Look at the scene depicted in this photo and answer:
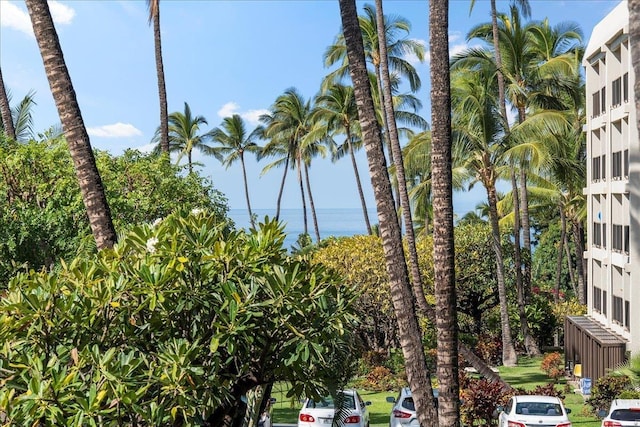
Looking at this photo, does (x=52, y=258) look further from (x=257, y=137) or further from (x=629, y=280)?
(x=257, y=137)

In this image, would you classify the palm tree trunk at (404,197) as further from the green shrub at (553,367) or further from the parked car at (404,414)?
the green shrub at (553,367)

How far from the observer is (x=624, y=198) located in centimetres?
2861

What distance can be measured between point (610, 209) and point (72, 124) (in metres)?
23.6

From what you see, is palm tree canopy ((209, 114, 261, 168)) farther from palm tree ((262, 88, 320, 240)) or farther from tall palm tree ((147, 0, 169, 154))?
tall palm tree ((147, 0, 169, 154))

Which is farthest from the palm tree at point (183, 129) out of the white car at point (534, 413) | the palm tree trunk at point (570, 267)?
the white car at point (534, 413)

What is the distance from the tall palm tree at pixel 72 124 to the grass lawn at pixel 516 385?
6639 millimetres

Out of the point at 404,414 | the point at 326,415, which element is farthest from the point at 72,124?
the point at 404,414

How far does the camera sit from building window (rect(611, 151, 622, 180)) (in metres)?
29.1

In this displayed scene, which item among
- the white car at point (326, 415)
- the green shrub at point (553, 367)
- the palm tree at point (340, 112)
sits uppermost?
the palm tree at point (340, 112)

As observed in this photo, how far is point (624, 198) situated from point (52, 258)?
1919cm

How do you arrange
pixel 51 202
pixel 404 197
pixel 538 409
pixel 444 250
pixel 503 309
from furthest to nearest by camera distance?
pixel 503 309
pixel 404 197
pixel 51 202
pixel 538 409
pixel 444 250

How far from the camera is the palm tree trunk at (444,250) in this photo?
37.0 ft

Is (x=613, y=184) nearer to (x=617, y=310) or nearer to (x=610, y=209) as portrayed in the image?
(x=610, y=209)

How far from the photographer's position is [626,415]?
1705 cm
